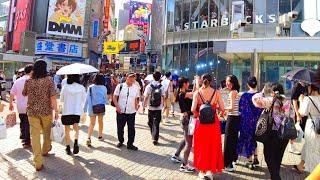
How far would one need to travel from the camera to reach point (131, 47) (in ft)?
193

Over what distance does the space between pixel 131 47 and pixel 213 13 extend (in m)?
30.4

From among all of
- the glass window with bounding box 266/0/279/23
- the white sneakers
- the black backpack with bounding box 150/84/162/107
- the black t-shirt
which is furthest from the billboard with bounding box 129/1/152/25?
the black t-shirt

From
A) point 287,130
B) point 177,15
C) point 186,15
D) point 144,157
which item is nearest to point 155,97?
point 144,157

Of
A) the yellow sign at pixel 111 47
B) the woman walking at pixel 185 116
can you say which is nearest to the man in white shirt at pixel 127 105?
the woman walking at pixel 185 116

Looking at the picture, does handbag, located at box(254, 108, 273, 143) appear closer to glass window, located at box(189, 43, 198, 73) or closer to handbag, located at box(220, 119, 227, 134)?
handbag, located at box(220, 119, 227, 134)

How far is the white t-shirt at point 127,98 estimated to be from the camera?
328 inches

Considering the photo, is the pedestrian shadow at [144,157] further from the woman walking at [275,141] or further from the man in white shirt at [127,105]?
the woman walking at [275,141]

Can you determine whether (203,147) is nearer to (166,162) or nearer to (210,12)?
(166,162)

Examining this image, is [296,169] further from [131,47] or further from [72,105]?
[131,47]

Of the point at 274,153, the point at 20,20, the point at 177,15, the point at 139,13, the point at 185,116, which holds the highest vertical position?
the point at 139,13

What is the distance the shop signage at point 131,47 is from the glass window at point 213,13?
2863cm

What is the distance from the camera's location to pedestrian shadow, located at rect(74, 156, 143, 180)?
6.14 meters

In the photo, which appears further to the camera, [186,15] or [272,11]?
[186,15]

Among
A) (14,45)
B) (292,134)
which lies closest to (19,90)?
(292,134)
